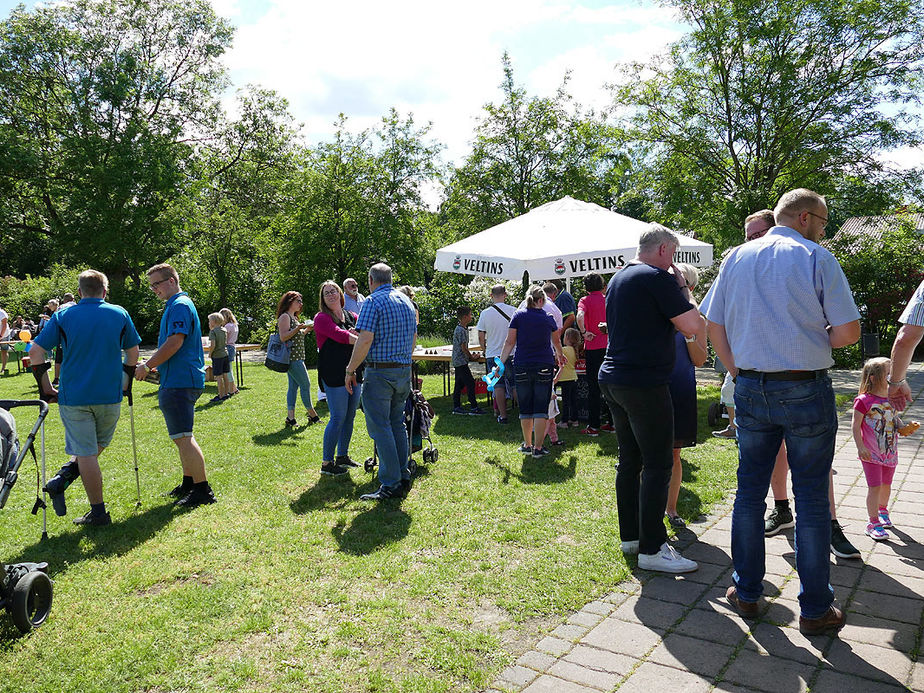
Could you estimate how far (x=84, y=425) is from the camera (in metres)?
5.01

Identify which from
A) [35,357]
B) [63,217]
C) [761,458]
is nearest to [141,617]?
[35,357]

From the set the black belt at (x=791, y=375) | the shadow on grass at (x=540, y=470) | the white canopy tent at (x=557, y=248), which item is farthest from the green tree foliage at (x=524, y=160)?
the black belt at (x=791, y=375)

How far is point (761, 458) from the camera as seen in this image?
329cm

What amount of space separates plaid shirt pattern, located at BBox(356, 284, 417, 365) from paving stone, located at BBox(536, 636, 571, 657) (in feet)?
9.29

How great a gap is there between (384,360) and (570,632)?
283 cm

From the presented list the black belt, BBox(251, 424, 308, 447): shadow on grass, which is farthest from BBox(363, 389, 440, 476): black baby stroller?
the black belt

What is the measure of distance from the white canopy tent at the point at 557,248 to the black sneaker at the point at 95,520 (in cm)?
487

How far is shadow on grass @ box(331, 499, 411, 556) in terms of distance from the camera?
460cm

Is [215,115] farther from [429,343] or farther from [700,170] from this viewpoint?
[700,170]

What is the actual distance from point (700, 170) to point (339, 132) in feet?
36.4

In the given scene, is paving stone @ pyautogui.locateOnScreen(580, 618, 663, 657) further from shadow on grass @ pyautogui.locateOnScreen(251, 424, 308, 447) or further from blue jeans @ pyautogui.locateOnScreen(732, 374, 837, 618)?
shadow on grass @ pyautogui.locateOnScreen(251, 424, 308, 447)

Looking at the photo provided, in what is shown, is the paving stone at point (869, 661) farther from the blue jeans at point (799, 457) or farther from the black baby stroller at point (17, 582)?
the black baby stroller at point (17, 582)

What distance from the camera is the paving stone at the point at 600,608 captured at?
351 cm

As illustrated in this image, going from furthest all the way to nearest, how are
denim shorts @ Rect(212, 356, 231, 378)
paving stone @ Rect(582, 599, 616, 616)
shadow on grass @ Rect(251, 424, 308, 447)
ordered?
denim shorts @ Rect(212, 356, 231, 378) < shadow on grass @ Rect(251, 424, 308, 447) < paving stone @ Rect(582, 599, 616, 616)
